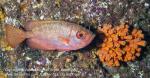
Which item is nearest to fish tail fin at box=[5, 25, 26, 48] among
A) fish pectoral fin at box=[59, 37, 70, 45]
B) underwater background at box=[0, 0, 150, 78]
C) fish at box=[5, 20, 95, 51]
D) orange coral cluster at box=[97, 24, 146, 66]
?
fish at box=[5, 20, 95, 51]

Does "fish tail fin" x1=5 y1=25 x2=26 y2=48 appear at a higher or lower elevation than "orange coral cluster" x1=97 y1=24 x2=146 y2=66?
higher

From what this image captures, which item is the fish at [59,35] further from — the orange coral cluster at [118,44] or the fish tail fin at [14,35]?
the orange coral cluster at [118,44]

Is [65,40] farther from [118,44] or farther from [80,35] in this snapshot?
[118,44]

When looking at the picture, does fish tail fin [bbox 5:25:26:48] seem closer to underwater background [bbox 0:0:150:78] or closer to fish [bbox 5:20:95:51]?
fish [bbox 5:20:95:51]

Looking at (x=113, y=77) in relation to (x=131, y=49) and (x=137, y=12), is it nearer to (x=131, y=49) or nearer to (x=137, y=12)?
(x=131, y=49)

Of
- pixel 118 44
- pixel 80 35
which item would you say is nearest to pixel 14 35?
pixel 80 35

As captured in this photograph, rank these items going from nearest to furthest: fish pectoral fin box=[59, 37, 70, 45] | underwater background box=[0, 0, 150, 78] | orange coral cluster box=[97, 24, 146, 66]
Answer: fish pectoral fin box=[59, 37, 70, 45] → underwater background box=[0, 0, 150, 78] → orange coral cluster box=[97, 24, 146, 66]

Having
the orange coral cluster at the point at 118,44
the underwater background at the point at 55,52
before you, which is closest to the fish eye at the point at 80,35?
the underwater background at the point at 55,52
